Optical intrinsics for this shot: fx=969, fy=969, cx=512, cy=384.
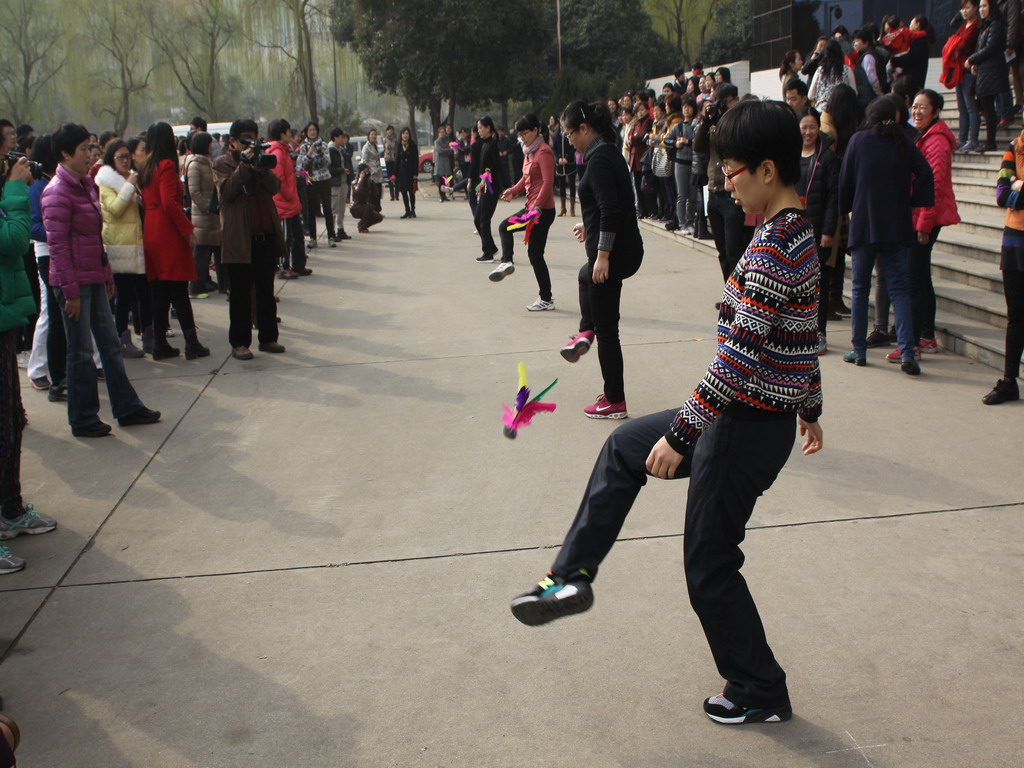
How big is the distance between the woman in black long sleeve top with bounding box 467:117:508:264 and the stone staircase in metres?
3.00

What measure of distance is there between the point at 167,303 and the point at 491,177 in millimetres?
5162

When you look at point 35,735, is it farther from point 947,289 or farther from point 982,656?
point 947,289

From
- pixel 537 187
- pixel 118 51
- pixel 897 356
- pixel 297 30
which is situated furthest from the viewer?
pixel 118 51

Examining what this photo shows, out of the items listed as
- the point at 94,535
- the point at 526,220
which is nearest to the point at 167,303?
the point at 526,220

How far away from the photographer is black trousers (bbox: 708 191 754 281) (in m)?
7.94

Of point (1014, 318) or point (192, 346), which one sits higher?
point (1014, 318)

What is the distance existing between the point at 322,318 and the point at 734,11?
41.0 meters

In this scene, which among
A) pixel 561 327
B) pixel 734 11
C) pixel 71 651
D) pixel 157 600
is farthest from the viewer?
pixel 734 11

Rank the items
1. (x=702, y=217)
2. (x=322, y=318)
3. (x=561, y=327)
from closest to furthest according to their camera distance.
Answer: (x=561, y=327) < (x=322, y=318) < (x=702, y=217)

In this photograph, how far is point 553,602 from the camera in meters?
2.82

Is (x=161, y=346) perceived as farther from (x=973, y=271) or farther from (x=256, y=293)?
(x=973, y=271)

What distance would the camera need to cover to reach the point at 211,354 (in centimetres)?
858

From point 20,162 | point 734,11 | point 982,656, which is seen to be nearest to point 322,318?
point 20,162

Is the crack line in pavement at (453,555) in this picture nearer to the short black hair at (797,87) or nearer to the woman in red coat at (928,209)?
the woman in red coat at (928,209)
